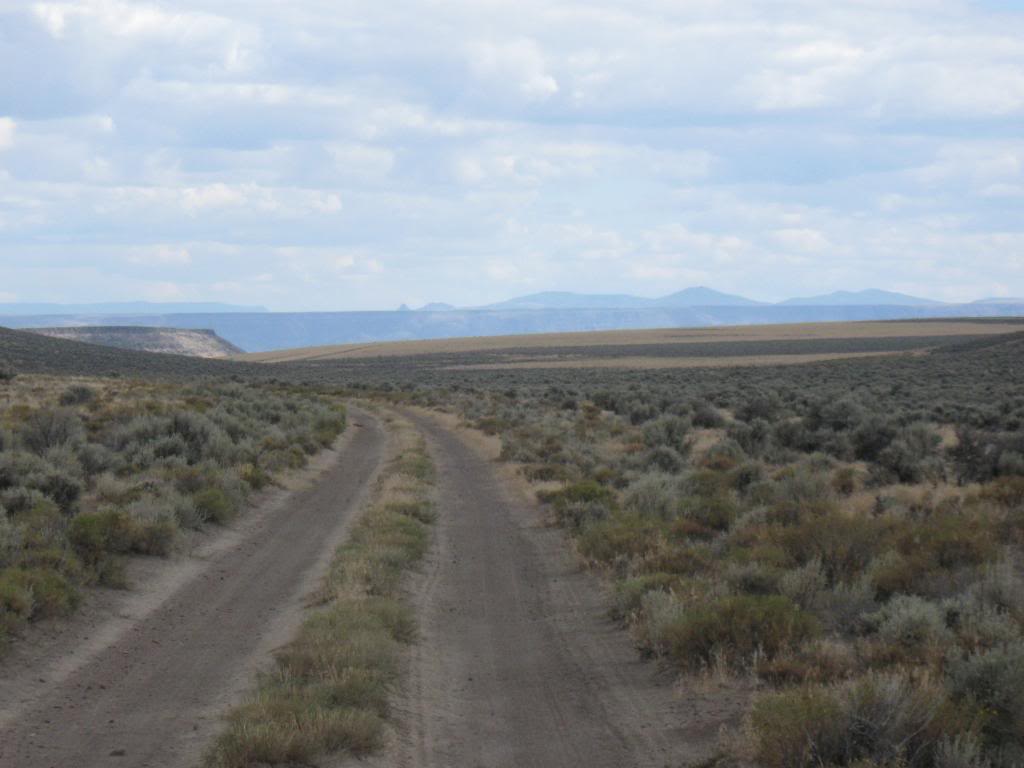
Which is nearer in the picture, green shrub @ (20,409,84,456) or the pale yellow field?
green shrub @ (20,409,84,456)

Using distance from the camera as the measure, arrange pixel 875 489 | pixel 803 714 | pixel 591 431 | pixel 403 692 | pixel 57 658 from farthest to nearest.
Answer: pixel 591 431, pixel 875 489, pixel 57 658, pixel 403 692, pixel 803 714

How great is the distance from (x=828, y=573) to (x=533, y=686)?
4.18 meters

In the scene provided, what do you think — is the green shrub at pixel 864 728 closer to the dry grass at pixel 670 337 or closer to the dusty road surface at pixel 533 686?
the dusty road surface at pixel 533 686

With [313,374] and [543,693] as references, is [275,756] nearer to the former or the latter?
[543,693]

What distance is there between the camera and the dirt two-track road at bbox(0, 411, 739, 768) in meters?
7.04

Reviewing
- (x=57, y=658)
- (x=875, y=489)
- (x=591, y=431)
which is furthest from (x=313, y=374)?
(x=57, y=658)

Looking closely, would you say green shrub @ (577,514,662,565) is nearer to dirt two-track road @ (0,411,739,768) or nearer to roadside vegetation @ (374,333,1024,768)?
roadside vegetation @ (374,333,1024,768)

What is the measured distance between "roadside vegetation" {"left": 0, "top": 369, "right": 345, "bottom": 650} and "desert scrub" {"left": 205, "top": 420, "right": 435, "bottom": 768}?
2.69 metres

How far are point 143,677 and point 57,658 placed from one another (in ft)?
3.19

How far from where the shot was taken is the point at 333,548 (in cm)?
1466

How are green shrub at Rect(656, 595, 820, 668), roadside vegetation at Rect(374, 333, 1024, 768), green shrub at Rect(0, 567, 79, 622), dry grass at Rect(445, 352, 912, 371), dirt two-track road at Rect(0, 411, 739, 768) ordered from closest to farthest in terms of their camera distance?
1. roadside vegetation at Rect(374, 333, 1024, 768)
2. dirt two-track road at Rect(0, 411, 739, 768)
3. green shrub at Rect(656, 595, 820, 668)
4. green shrub at Rect(0, 567, 79, 622)
5. dry grass at Rect(445, 352, 912, 371)

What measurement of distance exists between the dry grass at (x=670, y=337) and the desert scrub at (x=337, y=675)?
135 m

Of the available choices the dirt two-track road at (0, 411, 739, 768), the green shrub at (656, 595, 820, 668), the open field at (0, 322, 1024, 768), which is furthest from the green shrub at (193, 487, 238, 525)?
the green shrub at (656, 595, 820, 668)

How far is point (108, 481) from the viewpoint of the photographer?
16.7 m
